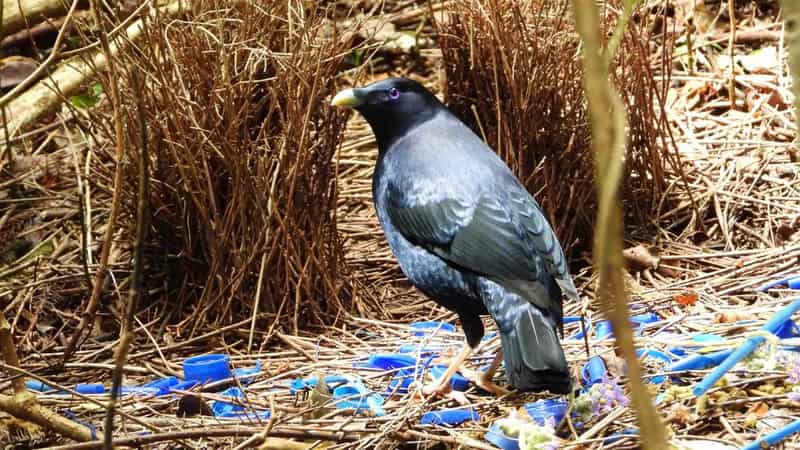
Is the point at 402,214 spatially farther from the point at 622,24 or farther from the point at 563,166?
the point at 622,24

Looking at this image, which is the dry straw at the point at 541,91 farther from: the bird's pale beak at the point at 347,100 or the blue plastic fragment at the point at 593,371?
the blue plastic fragment at the point at 593,371

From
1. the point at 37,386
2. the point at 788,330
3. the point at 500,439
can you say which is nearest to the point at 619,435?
the point at 500,439

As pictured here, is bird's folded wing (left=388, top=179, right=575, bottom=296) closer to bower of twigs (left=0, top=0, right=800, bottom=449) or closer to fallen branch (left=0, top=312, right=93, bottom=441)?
bower of twigs (left=0, top=0, right=800, bottom=449)

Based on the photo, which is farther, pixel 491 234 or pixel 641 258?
pixel 641 258

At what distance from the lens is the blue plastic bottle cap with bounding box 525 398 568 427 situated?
8.84ft

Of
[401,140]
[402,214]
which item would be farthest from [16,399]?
[401,140]

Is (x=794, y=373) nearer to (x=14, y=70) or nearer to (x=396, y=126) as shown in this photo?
(x=396, y=126)

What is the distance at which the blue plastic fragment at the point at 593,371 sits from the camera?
290 cm

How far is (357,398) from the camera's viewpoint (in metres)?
3.04

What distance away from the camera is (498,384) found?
10.5ft

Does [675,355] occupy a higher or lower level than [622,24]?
lower

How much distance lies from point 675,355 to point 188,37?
6.35 feet

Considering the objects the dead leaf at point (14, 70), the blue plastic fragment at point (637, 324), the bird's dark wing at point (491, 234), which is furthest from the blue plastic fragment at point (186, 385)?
the dead leaf at point (14, 70)

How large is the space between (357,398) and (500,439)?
0.63m
